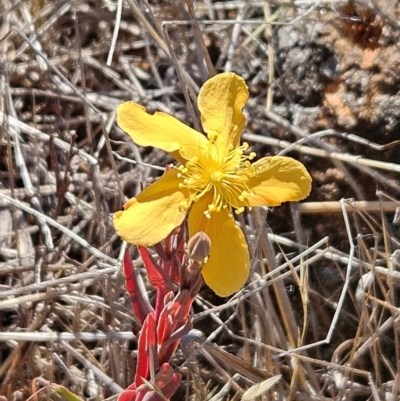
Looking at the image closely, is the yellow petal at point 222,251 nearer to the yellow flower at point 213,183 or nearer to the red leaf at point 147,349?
the yellow flower at point 213,183

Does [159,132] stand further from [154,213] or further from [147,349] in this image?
[147,349]

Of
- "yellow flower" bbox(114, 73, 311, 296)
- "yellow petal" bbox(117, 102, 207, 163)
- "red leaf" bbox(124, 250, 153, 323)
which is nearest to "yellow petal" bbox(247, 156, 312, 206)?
"yellow flower" bbox(114, 73, 311, 296)

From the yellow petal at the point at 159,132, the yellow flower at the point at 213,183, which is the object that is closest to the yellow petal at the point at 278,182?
the yellow flower at the point at 213,183

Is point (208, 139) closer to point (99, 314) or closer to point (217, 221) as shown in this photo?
point (217, 221)

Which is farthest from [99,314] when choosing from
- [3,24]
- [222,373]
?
[3,24]

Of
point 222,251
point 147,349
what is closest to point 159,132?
point 222,251

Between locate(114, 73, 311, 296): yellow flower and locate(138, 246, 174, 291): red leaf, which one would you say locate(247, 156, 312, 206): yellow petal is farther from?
locate(138, 246, 174, 291): red leaf
